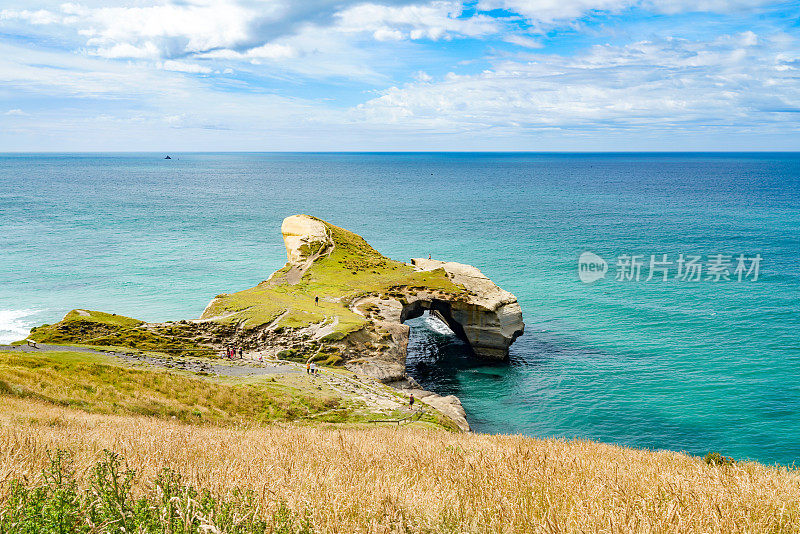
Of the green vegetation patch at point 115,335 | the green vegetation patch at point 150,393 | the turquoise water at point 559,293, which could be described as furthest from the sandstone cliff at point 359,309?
the green vegetation patch at point 150,393

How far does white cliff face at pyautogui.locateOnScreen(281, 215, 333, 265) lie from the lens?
67438 millimetres

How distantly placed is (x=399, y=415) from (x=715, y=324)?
40.1 meters

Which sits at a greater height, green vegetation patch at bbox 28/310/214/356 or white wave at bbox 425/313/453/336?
green vegetation patch at bbox 28/310/214/356

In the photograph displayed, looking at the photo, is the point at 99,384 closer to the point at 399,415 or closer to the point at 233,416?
the point at 233,416

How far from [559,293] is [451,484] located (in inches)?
2411

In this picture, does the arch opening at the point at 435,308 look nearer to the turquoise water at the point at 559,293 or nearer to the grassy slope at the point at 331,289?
the grassy slope at the point at 331,289

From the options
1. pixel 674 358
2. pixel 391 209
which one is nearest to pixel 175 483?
pixel 674 358

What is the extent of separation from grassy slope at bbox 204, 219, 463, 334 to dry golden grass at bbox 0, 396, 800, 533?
100ft

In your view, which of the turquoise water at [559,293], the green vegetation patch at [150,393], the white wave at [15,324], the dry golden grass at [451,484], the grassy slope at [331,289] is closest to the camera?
the dry golden grass at [451,484]

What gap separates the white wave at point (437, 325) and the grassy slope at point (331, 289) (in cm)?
714

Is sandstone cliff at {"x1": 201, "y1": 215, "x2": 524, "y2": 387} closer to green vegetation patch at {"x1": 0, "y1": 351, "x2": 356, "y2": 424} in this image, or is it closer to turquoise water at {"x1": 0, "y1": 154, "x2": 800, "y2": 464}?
turquoise water at {"x1": 0, "y1": 154, "x2": 800, "y2": 464}

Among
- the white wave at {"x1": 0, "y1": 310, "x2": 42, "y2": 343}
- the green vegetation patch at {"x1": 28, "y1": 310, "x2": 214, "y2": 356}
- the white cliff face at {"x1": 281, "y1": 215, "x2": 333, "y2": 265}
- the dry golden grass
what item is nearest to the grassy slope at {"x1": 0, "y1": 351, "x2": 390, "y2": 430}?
the green vegetation patch at {"x1": 28, "y1": 310, "x2": 214, "y2": 356}

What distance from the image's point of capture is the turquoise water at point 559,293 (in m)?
39.0

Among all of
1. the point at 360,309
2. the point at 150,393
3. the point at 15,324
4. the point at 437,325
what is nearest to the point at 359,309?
the point at 360,309
